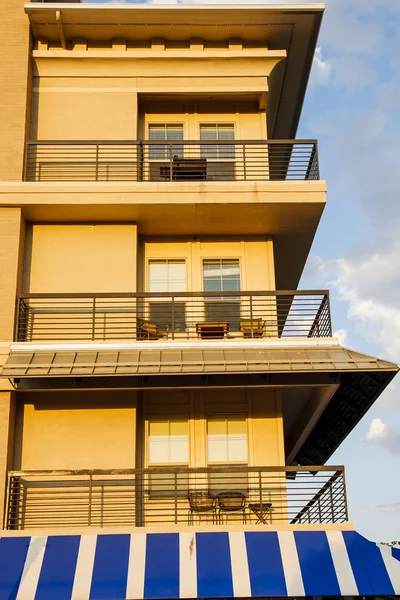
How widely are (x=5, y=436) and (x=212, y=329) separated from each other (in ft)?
15.2

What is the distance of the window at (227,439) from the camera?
50.1 feet

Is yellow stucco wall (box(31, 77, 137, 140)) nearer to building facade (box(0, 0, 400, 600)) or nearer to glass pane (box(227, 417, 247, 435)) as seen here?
building facade (box(0, 0, 400, 600))

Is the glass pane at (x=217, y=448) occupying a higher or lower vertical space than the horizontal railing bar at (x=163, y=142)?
lower

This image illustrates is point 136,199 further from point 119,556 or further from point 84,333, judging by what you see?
point 119,556

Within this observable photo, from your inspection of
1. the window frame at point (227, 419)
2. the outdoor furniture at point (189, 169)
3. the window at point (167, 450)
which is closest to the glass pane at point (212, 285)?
the outdoor furniture at point (189, 169)

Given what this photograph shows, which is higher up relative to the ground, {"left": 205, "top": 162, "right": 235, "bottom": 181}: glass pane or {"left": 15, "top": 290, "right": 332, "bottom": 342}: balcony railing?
{"left": 205, "top": 162, "right": 235, "bottom": 181}: glass pane

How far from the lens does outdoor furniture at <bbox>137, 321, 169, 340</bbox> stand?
1570cm

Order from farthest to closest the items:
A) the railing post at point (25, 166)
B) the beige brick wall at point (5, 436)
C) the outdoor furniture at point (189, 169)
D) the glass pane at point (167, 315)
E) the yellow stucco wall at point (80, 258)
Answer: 1. the outdoor furniture at point (189, 169)
2. the railing post at point (25, 166)
3. the glass pane at point (167, 315)
4. the yellow stucco wall at point (80, 258)
5. the beige brick wall at point (5, 436)

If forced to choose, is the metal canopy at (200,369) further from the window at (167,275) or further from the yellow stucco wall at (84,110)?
the yellow stucco wall at (84,110)

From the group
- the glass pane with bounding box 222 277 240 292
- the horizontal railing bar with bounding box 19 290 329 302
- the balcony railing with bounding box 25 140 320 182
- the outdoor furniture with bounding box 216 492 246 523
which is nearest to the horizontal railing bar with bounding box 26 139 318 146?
the balcony railing with bounding box 25 140 320 182

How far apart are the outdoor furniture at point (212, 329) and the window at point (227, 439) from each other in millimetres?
1686

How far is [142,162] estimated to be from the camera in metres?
16.8

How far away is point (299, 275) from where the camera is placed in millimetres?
20062

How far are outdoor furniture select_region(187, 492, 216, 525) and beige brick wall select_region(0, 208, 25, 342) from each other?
4.70 metres
